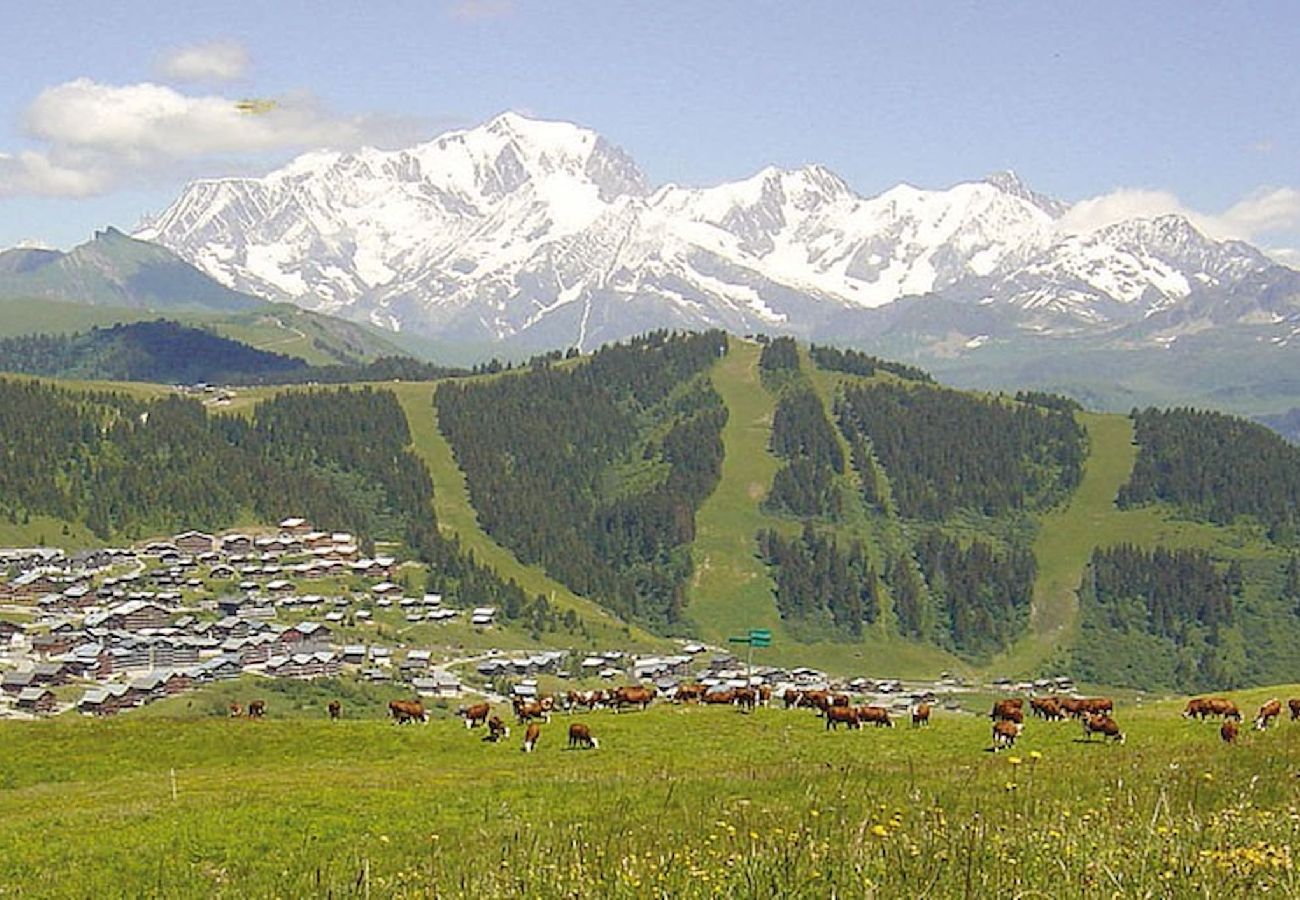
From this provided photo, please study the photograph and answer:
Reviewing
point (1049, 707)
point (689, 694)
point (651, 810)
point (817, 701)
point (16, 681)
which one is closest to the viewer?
point (651, 810)

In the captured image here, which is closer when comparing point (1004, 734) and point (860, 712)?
point (1004, 734)

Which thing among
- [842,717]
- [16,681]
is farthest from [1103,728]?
[16,681]

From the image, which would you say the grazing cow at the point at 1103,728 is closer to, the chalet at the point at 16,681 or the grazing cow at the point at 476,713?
the grazing cow at the point at 476,713

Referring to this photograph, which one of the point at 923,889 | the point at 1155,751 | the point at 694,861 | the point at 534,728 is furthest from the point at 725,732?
the point at 923,889

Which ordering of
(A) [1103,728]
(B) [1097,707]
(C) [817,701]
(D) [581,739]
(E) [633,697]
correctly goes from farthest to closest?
(E) [633,697] → (C) [817,701] → (B) [1097,707] → (D) [581,739] → (A) [1103,728]

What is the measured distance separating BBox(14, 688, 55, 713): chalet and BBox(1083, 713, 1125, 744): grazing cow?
164 m

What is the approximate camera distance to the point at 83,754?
59.5m

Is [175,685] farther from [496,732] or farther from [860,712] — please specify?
[860,712]

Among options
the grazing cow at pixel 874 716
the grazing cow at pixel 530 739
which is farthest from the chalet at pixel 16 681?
the grazing cow at pixel 874 716

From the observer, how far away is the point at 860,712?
191 ft

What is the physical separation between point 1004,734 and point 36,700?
16621 centimetres

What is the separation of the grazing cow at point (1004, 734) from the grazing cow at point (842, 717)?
7450mm

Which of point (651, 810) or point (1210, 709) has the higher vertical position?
point (651, 810)

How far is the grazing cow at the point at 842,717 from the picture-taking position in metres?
58.2
